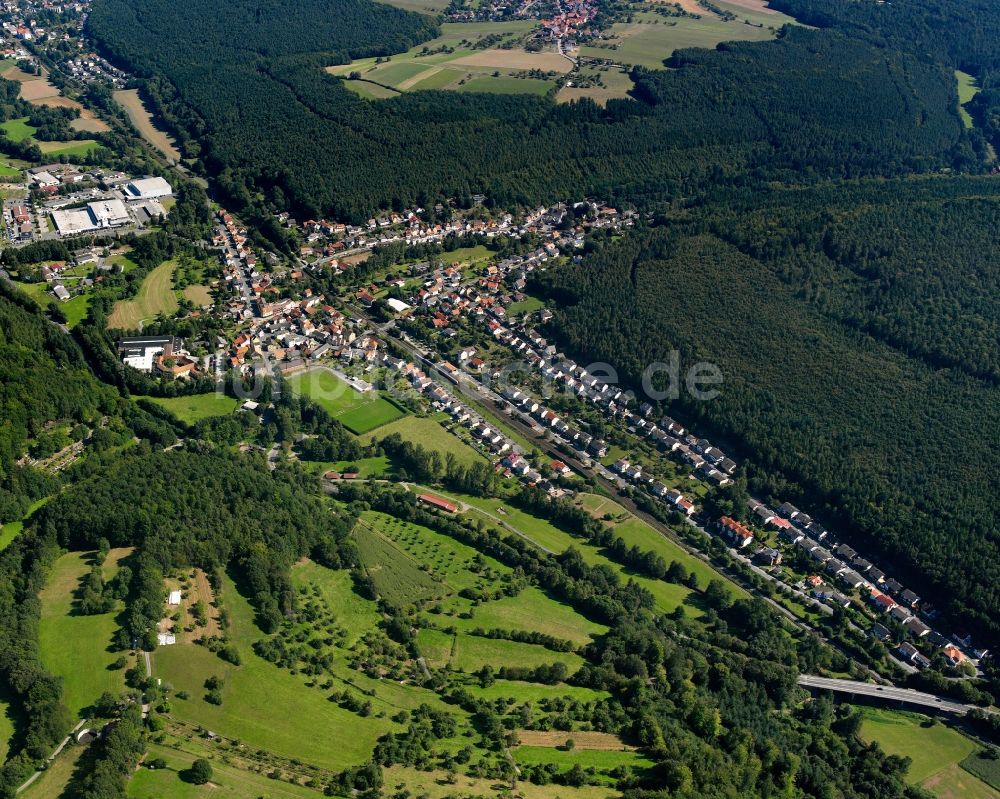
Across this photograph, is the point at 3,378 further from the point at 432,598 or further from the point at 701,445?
the point at 701,445

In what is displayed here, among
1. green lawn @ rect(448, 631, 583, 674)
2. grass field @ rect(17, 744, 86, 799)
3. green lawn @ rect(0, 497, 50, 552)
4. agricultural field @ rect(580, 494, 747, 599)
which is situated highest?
agricultural field @ rect(580, 494, 747, 599)

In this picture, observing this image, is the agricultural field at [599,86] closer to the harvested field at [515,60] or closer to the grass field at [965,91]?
the harvested field at [515,60]

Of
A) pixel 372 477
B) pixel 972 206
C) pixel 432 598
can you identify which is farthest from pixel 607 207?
pixel 432 598

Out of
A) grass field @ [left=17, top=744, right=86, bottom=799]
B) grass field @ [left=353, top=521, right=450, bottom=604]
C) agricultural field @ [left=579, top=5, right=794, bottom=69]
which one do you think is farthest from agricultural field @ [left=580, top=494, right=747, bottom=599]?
agricultural field @ [left=579, top=5, right=794, bottom=69]

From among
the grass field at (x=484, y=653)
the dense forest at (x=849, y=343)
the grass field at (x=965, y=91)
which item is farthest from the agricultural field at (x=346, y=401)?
the grass field at (x=965, y=91)

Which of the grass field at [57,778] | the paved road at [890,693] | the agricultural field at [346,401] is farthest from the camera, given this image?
the agricultural field at [346,401]

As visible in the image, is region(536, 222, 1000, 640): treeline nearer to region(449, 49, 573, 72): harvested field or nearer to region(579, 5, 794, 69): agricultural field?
region(449, 49, 573, 72): harvested field

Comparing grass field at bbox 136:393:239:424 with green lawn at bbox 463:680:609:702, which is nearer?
green lawn at bbox 463:680:609:702
